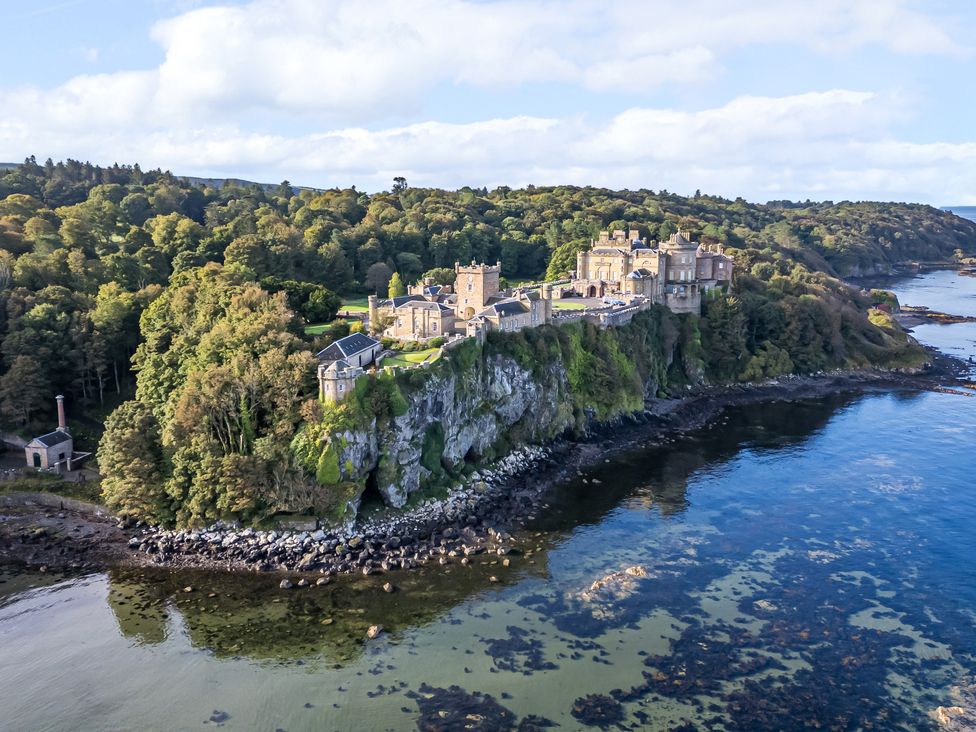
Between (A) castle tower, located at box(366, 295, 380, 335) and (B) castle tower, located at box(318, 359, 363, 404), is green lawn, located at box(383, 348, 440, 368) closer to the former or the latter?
(B) castle tower, located at box(318, 359, 363, 404)

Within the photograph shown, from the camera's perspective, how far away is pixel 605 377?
60.5 metres

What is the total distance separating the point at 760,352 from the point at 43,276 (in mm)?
68345

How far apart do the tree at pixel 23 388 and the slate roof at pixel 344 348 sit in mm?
20041

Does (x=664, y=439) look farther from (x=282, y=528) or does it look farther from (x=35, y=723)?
(x=35, y=723)

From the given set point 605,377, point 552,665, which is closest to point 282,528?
point 552,665

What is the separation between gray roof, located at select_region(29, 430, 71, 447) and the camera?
45.6m

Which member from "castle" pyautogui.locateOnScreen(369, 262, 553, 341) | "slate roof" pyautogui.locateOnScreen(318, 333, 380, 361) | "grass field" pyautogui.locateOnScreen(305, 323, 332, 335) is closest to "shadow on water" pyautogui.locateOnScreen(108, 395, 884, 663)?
"slate roof" pyautogui.locateOnScreen(318, 333, 380, 361)

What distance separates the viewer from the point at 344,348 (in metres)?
45.6

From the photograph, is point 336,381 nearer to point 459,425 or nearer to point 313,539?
point 313,539

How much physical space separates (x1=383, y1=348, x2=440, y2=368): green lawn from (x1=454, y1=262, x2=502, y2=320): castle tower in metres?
7.61

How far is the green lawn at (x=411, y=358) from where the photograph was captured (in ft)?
153

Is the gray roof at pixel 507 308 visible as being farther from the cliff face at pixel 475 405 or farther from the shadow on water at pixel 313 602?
the shadow on water at pixel 313 602

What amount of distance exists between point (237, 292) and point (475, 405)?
725 inches

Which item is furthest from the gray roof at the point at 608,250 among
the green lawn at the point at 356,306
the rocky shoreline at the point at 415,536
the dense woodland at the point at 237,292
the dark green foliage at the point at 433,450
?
the dark green foliage at the point at 433,450
